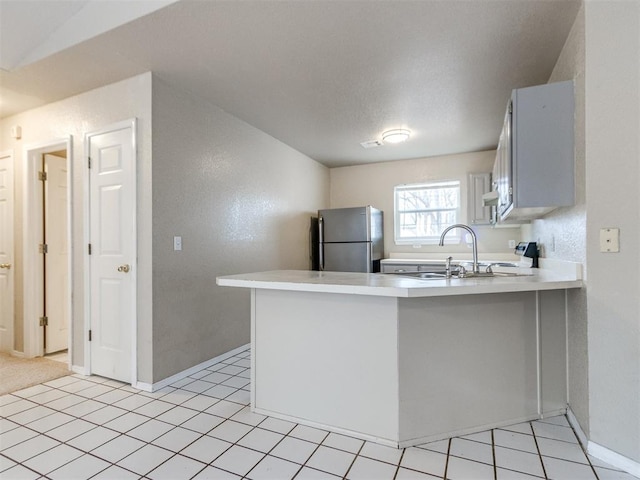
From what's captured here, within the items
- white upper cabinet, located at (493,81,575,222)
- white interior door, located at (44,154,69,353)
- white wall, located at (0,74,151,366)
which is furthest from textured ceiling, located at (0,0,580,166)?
white interior door, located at (44,154,69,353)

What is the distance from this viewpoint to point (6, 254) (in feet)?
11.7

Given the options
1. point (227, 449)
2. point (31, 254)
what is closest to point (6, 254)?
point (31, 254)

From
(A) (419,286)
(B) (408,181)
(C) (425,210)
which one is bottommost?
(A) (419,286)

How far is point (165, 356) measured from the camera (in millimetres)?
2721

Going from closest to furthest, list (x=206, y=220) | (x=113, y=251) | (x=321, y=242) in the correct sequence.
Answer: (x=113, y=251)
(x=206, y=220)
(x=321, y=242)

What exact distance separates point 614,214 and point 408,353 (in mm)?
1248

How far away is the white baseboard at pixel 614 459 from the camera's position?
1.63m

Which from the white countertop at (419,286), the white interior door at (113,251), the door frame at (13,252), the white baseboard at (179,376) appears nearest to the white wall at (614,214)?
the white countertop at (419,286)

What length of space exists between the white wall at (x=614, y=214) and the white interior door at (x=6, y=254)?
16.0 ft

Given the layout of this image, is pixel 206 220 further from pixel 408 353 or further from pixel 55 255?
pixel 408 353

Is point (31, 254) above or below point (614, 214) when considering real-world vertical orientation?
below

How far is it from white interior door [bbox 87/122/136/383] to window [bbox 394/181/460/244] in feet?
12.4

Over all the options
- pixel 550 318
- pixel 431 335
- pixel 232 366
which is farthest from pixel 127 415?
pixel 550 318

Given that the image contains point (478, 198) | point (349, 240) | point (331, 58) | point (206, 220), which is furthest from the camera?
point (349, 240)
